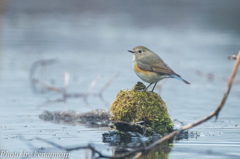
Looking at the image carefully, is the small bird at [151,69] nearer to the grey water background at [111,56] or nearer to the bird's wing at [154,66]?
the bird's wing at [154,66]

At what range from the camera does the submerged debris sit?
10.0 meters

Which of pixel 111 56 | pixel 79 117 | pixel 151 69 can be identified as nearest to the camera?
pixel 151 69

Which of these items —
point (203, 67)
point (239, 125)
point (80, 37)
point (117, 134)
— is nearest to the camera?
point (117, 134)

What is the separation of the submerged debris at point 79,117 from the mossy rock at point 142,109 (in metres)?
1.32

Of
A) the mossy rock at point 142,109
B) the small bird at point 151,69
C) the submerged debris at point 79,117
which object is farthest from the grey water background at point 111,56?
the small bird at point 151,69

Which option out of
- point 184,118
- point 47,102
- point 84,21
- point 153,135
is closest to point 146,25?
point 84,21

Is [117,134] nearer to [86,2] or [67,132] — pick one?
[67,132]

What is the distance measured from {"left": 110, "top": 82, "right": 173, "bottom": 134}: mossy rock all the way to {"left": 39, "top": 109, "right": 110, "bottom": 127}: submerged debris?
4.32ft

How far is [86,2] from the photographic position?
112ft

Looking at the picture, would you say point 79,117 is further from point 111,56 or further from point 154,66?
point 111,56

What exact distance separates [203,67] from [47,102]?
224 inches

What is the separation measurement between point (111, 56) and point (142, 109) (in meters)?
9.42

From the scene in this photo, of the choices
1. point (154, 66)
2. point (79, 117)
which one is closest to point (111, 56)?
point (79, 117)

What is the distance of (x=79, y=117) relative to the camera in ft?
33.6
